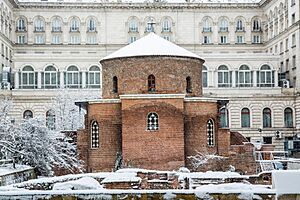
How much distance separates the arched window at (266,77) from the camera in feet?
268

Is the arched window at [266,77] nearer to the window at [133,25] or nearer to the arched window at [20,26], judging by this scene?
the window at [133,25]

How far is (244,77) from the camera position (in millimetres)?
82750

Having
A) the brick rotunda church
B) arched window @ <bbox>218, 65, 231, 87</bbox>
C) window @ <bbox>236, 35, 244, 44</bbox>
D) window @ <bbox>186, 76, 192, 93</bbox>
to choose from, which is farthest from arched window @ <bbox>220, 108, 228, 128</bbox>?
window @ <bbox>186, 76, 192, 93</bbox>

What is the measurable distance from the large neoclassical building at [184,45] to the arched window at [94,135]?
112 feet

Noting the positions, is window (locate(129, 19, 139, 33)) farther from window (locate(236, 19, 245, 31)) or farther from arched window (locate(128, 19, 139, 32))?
window (locate(236, 19, 245, 31))

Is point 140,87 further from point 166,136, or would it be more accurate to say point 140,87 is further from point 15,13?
point 15,13

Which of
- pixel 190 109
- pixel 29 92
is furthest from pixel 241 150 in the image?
pixel 29 92

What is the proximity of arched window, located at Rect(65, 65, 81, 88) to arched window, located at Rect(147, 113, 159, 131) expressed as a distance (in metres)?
41.4

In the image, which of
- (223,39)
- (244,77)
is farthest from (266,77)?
(223,39)

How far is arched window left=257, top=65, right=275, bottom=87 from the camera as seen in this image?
268 ft

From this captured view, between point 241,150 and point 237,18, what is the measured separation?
5676 cm

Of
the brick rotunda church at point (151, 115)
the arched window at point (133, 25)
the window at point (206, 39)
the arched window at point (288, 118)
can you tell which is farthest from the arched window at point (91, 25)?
the brick rotunda church at point (151, 115)

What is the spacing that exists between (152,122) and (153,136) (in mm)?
1002

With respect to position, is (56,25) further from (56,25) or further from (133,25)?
(133,25)
